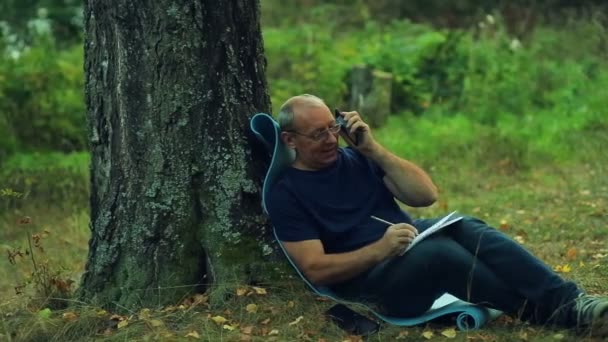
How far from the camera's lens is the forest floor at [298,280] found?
4.80 meters

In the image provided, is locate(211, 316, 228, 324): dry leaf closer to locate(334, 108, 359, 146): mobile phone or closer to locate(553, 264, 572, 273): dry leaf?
locate(334, 108, 359, 146): mobile phone

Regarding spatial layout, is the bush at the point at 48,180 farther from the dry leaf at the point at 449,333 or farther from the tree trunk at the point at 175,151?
the dry leaf at the point at 449,333

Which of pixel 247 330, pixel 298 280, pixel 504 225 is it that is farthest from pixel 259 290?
pixel 504 225

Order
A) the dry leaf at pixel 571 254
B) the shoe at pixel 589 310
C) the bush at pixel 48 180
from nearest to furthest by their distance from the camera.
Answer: the shoe at pixel 589 310
the dry leaf at pixel 571 254
the bush at pixel 48 180

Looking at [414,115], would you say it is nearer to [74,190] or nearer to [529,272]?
[74,190]

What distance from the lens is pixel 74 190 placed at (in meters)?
9.42

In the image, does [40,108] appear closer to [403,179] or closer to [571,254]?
[571,254]

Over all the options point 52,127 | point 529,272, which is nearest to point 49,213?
point 52,127

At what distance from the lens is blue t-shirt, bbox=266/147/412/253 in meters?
4.84

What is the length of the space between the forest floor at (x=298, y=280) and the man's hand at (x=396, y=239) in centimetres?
41

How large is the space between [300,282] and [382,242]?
75cm

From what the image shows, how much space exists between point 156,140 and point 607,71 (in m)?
9.95

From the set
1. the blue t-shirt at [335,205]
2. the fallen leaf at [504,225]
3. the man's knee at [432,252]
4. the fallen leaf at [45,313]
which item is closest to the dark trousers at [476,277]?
the man's knee at [432,252]

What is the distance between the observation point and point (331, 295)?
498cm
